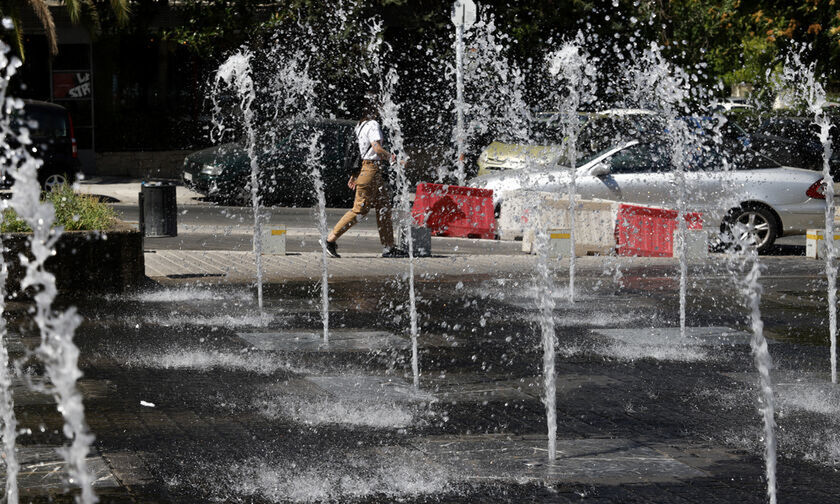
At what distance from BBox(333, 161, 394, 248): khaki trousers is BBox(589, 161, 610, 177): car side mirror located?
3.44 m

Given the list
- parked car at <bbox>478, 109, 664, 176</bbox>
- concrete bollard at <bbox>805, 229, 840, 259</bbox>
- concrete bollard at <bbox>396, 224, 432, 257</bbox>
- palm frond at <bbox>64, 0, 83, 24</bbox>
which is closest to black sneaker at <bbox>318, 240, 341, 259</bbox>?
concrete bollard at <bbox>396, 224, 432, 257</bbox>

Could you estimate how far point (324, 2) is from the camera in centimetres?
2753

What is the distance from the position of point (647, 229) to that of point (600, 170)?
1.62 metres

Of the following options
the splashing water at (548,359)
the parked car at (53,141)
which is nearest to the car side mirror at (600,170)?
the splashing water at (548,359)

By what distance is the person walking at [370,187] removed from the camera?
14703mm

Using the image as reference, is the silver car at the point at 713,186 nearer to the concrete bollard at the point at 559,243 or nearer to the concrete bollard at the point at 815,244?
the concrete bollard at the point at 815,244

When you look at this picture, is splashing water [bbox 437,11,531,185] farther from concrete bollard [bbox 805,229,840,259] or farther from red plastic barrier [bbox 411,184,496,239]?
concrete bollard [bbox 805,229,840,259]

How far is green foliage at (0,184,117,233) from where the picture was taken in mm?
11695

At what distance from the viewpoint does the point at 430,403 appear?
7051 mm

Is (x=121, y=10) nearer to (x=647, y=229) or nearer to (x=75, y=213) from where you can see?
(x=647, y=229)

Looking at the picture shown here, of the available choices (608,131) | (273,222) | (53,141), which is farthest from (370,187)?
(53,141)

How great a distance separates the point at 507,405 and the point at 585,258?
865cm

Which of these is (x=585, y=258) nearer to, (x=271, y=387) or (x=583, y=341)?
(x=583, y=341)

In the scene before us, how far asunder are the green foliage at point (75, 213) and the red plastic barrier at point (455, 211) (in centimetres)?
625
